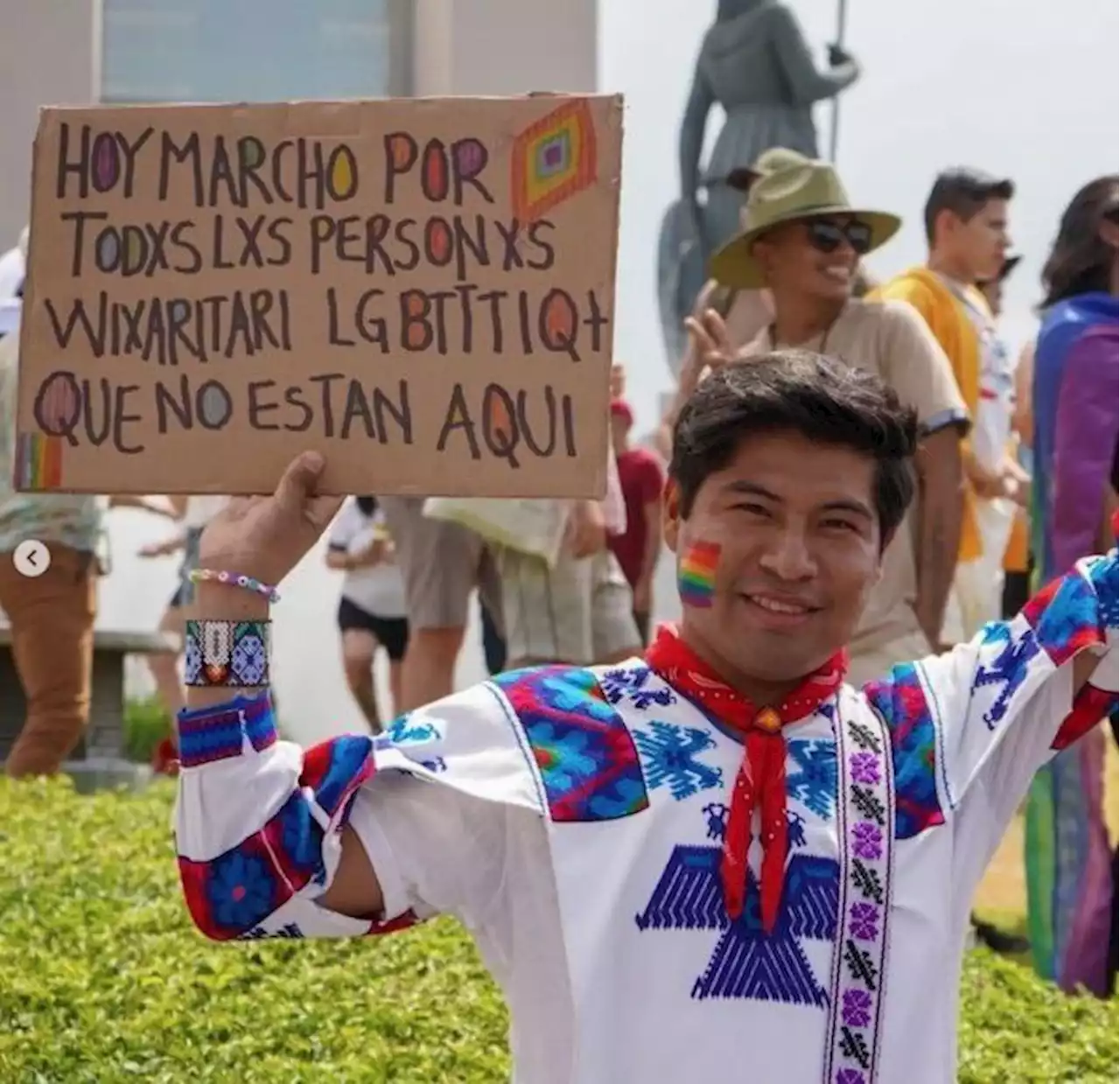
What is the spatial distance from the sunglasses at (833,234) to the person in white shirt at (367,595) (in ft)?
11.3

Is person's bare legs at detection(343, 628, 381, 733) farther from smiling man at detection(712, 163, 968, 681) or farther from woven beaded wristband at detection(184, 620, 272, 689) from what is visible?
woven beaded wristband at detection(184, 620, 272, 689)

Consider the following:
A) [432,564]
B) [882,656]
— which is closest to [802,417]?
[882,656]

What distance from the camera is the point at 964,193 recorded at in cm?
586

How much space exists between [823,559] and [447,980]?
213cm

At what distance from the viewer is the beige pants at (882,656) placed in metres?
4.44

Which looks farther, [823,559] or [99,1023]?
[99,1023]

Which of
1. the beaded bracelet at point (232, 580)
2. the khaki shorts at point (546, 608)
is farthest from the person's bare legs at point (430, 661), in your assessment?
the beaded bracelet at point (232, 580)

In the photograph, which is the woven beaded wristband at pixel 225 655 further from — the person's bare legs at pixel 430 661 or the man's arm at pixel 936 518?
the person's bare legs at pixel 430 661

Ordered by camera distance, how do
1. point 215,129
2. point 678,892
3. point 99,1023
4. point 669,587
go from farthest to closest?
point 669,587
point 99,1023
point 215,129
point 678,892

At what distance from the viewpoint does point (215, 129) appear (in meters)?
2.24

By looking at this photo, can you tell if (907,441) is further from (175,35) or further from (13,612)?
(175,35)

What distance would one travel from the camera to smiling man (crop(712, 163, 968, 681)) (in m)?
4.48

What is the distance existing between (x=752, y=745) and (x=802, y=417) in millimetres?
301

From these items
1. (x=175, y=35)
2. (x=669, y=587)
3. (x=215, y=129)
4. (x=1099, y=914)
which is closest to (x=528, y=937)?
(x=215, y=129)
